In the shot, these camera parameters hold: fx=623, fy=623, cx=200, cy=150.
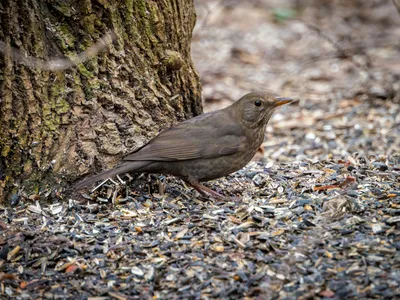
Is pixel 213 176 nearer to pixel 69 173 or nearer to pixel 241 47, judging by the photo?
pixel 69 173

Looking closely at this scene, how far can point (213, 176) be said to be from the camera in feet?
16.6

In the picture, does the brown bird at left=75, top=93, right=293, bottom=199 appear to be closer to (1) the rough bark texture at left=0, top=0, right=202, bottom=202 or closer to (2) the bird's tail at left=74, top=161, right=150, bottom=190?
(2) the bird's tail at left=74, top=161, right=150, bottom=190

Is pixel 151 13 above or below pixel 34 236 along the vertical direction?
above

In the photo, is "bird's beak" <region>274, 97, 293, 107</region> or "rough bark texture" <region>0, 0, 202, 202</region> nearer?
"rough bark texture" <region>0, 0, 202, 202</region>

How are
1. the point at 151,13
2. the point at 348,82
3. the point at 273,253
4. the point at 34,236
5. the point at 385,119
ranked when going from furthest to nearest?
the point at 348,82, the point at 385,119, the point at 151,13, the point at 34,236, the point at 273,253

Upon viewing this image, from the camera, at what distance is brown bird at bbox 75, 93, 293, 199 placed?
4.80 meters

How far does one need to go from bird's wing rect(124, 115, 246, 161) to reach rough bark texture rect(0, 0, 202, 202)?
0.20 m

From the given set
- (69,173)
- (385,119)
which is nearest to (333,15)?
(385,119)

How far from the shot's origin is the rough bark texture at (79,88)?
175 inches

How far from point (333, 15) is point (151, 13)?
26.9ft

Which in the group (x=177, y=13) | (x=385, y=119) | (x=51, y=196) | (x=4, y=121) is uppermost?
(x=177, y=13)

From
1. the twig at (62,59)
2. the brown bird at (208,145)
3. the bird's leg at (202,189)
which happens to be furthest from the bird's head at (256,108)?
the twig at (62,59)

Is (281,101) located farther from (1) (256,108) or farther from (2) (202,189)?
(2) (202,189)

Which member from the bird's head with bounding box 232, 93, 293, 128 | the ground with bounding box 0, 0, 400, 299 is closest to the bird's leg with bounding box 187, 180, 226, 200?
the ground with bounding box 0, 0, 400, 299
